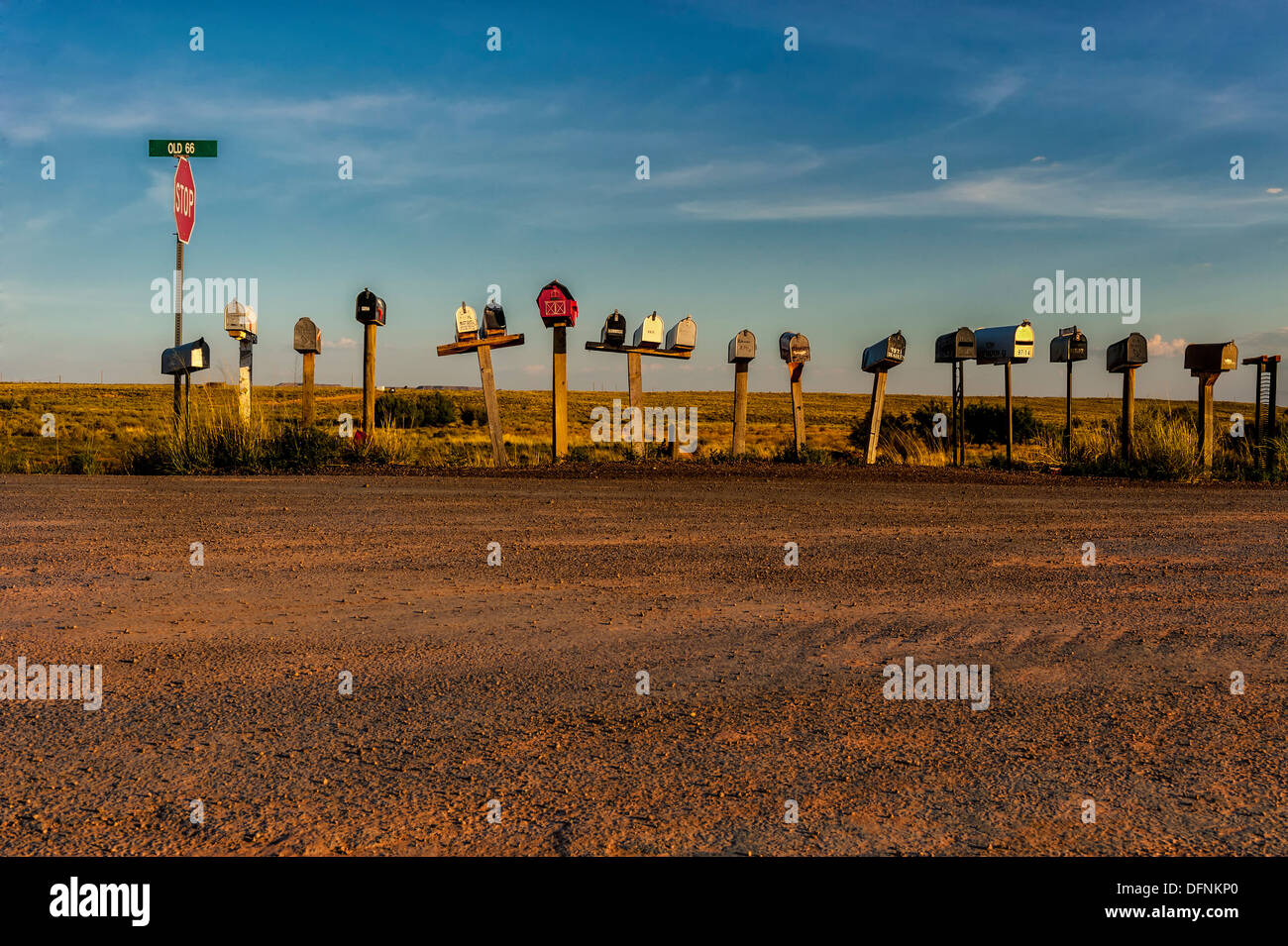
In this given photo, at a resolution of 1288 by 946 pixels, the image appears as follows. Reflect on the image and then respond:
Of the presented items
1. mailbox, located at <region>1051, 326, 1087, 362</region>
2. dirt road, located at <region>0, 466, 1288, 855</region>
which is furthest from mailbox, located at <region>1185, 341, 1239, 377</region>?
dirt road, located at <region>0, 466, 1288, 855</region>

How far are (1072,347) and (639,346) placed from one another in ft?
28.4

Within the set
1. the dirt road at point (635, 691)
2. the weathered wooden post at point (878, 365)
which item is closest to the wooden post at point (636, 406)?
the weathered wooden post at point (878, 365)

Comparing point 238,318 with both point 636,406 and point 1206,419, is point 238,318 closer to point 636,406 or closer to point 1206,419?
point 636,406

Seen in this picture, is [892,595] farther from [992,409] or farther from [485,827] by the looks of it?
[992,409]

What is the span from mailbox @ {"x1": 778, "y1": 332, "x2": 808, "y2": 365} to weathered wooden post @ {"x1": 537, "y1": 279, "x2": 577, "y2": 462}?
13.8 ft

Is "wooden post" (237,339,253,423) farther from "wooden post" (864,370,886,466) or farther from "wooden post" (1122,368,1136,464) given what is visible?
"wooden post" (1122,368,1136,464)

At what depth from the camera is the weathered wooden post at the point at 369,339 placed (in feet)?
56.4

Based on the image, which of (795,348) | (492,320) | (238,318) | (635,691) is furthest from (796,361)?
(635,691)

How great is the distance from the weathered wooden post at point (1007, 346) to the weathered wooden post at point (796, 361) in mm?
3595

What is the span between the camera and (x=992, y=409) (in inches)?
1147

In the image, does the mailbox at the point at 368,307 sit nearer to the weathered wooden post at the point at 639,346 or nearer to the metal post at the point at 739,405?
the weathered wooden post at the point at 639,346

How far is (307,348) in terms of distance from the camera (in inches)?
690

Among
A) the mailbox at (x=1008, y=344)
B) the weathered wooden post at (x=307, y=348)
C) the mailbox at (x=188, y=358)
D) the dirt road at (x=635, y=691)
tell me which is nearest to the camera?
the dirt road at (x=635, y=691)
